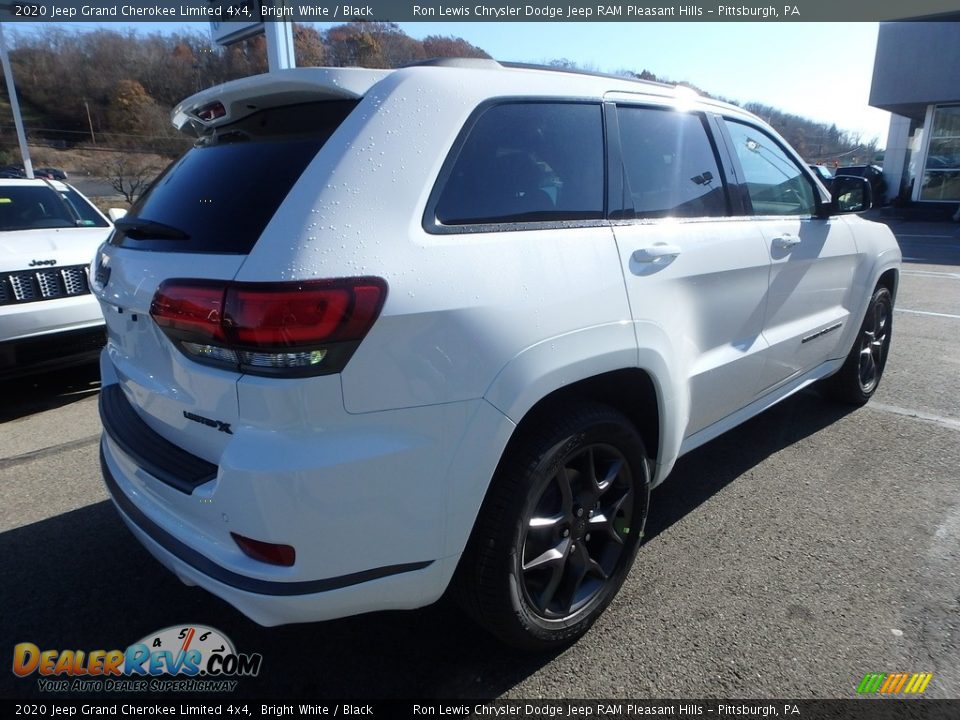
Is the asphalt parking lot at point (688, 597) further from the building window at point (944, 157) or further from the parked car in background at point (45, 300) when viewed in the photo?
the building window at point (944, 157)

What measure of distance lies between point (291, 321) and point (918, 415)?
4469mm

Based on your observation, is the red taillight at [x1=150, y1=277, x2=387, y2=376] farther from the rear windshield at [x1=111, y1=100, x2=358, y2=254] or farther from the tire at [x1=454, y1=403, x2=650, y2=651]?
the tire at [x1=454, y1=403, x2=650, y2=651]

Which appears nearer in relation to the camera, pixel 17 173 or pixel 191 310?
pixel 191 310

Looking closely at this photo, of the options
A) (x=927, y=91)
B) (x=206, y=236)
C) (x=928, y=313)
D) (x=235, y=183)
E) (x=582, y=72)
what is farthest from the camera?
(x=927, y=91)

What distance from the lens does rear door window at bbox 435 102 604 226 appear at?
1859 mm

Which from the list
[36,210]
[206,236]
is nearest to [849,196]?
[206,236]

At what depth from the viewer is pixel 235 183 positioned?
1.92 metres

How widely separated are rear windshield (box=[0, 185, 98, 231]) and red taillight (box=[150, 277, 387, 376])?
4.80m

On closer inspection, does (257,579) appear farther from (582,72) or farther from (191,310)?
(582,72)

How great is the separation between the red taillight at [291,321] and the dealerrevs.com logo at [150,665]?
1230mm

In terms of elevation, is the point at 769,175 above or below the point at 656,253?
above

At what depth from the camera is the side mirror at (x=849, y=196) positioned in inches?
142

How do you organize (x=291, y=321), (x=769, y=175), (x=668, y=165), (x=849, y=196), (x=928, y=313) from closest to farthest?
(x=291, y=321) < (x=668, y=165) < (x=769, y=175) < (x=849, y=196) < (x=928, y=313)

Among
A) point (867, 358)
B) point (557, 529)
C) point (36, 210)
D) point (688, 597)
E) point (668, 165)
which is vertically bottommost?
point (688, 597)
